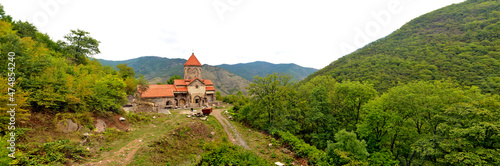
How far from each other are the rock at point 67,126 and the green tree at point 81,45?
21.3 meters

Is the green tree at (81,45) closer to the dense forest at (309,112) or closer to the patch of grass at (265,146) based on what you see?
the dense forest at (309,112)

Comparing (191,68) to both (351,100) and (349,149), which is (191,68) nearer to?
(351,100)

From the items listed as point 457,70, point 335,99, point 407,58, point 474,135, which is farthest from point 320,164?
point 407,58

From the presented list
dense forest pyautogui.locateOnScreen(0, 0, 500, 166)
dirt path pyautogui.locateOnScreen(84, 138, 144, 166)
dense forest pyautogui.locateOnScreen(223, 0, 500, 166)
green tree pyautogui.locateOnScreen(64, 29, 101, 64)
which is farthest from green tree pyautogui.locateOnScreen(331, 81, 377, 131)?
green tree pyautogui.locateOnScreen(64, 29, 101, 64)

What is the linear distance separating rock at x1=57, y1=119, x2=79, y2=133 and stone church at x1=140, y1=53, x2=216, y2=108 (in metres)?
19.0

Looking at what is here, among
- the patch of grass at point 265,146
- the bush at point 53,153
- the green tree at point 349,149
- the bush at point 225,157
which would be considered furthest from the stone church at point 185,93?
the green tree at point 349,149

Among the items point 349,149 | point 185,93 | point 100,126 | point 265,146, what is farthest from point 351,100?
point 185,93

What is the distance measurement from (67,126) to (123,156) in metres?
4.95

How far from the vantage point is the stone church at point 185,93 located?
31312 mm

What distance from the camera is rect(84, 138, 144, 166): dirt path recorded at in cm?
951

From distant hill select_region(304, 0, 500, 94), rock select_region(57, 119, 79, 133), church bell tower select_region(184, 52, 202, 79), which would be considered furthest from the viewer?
distant hill select_region(304, 0, 500, 94)

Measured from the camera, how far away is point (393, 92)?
1766 centimetres

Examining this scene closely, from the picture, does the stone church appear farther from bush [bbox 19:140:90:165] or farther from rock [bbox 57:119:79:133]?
bush [bbox 19:140:90:165]

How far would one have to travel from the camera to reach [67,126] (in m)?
11.4
